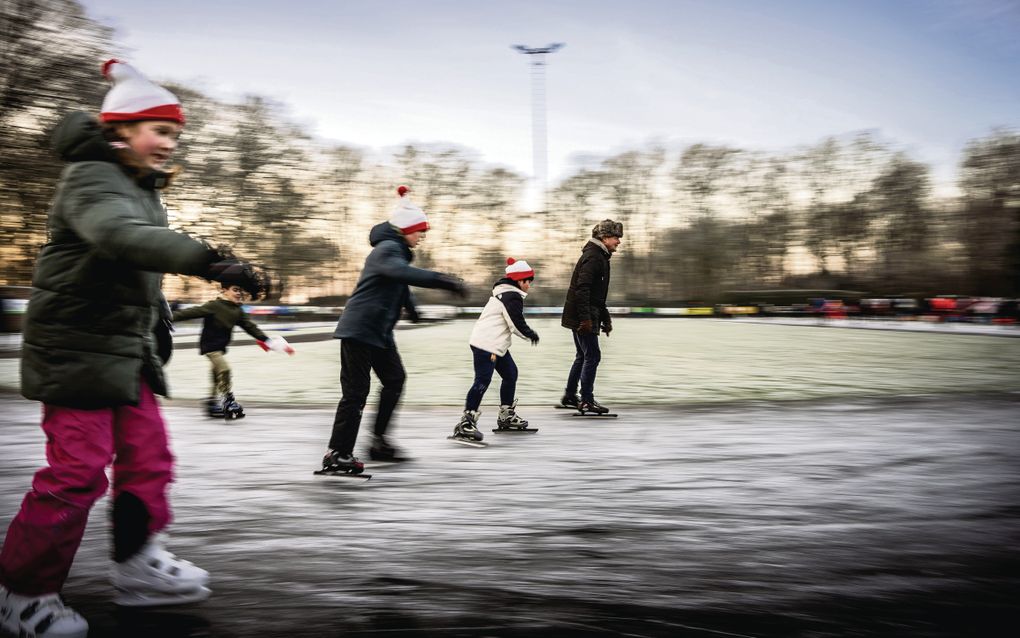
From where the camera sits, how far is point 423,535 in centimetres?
407

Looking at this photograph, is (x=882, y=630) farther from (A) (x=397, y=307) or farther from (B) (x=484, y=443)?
(B) (x=484, y=443)

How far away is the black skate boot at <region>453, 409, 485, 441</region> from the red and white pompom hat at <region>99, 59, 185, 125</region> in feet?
14.4

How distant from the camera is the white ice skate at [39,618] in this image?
9.03ft

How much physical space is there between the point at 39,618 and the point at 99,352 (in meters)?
0.85

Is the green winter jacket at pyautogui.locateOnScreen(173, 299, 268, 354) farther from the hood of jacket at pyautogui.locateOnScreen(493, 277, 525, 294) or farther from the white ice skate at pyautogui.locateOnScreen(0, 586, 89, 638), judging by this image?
the white ice skate at pyautogui.locateOnScreen(0, 586, 89, 638)

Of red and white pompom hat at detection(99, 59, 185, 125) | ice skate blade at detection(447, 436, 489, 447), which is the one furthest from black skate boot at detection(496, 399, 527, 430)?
red and white pompom hat at detection(99, 59, 185, 125)

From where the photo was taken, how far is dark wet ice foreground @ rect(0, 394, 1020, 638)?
2.96 metres

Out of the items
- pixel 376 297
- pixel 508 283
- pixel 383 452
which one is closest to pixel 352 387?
pixel 376 297

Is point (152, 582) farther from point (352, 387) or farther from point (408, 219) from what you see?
point (408, 219)

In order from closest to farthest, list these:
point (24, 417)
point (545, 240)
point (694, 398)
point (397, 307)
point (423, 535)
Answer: point (423, 535) → point (397, 307) → point (24, 417) → point (694, 398) → point (545, 240)

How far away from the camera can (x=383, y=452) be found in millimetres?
6285

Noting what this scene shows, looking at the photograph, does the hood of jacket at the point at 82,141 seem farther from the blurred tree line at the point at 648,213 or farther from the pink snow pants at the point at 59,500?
the blurred tree line at the point at 648,213

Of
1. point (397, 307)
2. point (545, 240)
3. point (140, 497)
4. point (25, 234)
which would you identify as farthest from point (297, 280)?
point (140, 497)

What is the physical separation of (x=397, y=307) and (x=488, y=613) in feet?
10.5
